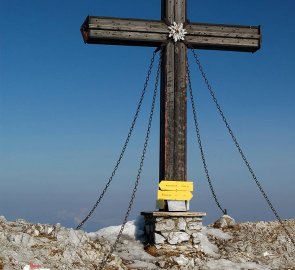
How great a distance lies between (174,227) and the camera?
13750 mm

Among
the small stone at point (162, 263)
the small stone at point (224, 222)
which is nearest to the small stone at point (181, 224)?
the small stone at point (162, 263)

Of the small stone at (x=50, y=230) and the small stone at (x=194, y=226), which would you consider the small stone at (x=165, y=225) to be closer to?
the small stone at (x=194, y=226)

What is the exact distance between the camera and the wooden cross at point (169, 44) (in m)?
14.2

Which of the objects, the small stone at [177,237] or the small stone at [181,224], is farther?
the small stone at [181,224]

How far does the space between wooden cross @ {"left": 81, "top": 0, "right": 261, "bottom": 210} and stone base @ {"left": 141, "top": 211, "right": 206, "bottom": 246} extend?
1.09 m

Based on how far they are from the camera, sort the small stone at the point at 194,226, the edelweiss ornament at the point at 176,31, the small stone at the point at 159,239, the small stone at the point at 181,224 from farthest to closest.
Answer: the edelweiss ornament at the point at 176,31, the small stone at the point at 194,226, the small stone at the point at 181,224, the small stone at the point at 159,239

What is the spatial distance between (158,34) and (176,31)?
1.78 ft

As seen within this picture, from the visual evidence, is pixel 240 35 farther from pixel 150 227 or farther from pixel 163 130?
pixel 150 227

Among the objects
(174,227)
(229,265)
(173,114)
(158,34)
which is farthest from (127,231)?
(158,34)

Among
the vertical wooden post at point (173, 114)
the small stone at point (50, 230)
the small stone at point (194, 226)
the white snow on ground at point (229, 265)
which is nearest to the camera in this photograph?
the small stone at point (50, 230)

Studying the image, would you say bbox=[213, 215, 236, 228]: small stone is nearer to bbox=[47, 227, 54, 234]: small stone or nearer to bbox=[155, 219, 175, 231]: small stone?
bbox=[155, 219, 175, 231]: small stone

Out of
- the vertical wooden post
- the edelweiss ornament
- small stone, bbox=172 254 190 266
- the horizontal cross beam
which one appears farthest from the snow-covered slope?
the edelweiss ornament

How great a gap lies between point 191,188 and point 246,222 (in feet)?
12.2

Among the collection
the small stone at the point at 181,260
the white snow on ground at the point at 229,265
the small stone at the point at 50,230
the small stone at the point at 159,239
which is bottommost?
the white snow on ground at the point at 229,265
